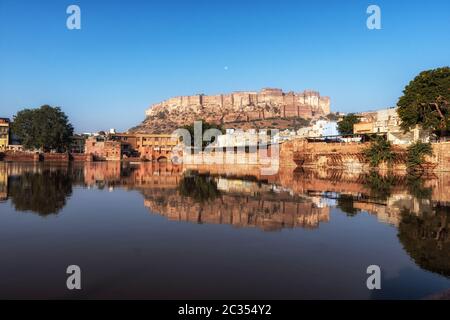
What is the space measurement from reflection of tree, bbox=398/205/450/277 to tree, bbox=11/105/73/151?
84675mm

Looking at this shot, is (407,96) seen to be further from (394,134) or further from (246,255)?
(246,255)

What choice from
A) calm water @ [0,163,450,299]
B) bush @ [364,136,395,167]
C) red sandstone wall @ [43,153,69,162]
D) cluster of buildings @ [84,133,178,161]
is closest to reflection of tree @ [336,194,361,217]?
calm water @ [0,163,450,299]

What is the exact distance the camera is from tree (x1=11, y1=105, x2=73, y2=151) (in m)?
87.3

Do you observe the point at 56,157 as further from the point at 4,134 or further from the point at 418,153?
the point at 418,153

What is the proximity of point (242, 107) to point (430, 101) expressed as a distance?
146m

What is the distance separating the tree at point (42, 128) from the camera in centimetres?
8731

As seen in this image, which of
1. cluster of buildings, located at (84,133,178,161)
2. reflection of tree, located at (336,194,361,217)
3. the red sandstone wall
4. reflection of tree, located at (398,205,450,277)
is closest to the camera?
reflection of tree, located at (398,205,450,277)

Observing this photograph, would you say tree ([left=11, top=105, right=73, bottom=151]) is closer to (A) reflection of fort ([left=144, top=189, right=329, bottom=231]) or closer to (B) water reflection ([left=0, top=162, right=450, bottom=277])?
(B) water reflection ([left=0, top=162, right=450, bottom=277])

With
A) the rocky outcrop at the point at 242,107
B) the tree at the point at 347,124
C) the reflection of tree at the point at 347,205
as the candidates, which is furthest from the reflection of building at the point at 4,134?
the reflection of tree at the point at 347,205

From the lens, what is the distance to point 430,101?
42625 mm

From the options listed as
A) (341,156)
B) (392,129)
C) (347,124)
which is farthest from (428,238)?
(347,124)

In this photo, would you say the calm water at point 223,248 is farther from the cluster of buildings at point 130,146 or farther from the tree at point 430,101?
the cluster of buildings at point 130,146
